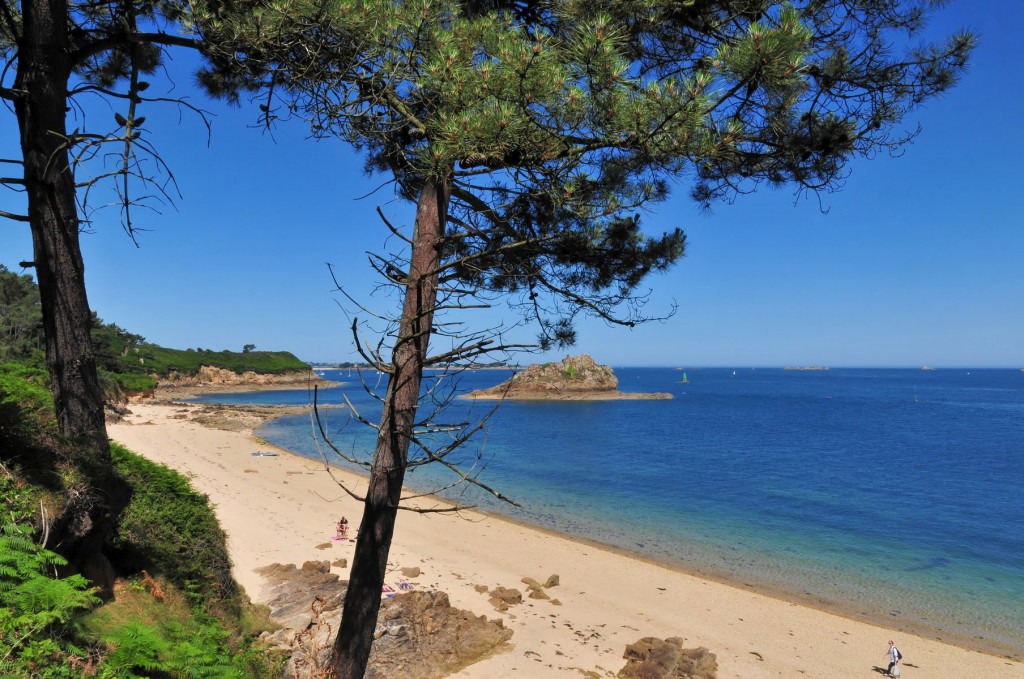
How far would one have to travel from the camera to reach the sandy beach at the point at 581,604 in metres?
10.1

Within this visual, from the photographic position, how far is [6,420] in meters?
4.84

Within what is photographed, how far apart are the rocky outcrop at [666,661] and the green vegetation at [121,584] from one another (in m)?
5.71

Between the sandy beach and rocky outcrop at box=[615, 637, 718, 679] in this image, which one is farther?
the sandy beach

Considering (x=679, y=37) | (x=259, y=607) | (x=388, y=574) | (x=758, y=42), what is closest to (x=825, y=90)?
(x=679, y=37)

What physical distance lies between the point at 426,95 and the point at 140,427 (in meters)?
44.2

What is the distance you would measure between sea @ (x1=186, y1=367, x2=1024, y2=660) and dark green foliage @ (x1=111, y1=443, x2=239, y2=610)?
2.78 meters

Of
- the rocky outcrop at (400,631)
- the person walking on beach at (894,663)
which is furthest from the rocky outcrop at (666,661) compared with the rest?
the person walking on beach at (894,663)

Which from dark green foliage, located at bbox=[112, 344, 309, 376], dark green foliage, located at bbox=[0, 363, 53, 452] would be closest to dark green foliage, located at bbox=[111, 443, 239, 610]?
dark green foliage, located at bbox=[0, 363, 53, 452]

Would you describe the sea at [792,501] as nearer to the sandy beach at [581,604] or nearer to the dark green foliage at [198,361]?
the sandy beach at [581,604]

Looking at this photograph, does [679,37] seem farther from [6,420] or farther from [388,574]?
[388,574]

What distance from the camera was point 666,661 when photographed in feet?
29.8

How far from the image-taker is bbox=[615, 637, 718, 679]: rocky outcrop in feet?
28.9

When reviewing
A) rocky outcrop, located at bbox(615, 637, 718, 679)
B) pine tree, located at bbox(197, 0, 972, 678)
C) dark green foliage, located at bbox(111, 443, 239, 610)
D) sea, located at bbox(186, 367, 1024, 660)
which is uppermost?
pine tree, located at bbox(197, 0, 972, 678)

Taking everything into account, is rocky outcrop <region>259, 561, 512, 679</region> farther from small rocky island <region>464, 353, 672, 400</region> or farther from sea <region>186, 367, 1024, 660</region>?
small rocky island <region>464, 353, 672, 400</region>
